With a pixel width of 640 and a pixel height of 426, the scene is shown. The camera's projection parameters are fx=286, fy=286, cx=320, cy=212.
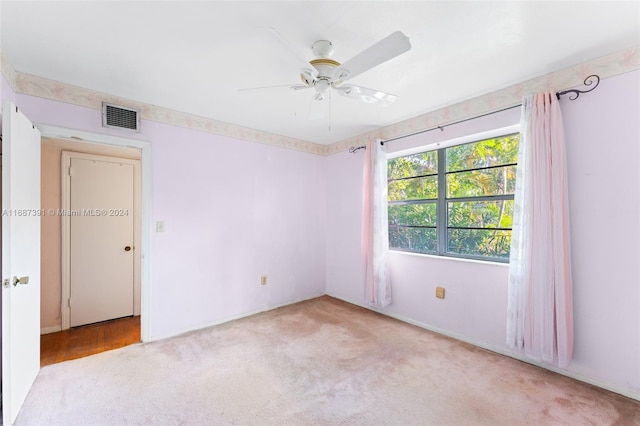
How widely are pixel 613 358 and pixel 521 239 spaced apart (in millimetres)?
972

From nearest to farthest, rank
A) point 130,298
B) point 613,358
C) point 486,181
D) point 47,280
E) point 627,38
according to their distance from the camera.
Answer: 1. point 627,38
2. point 613,358
3. point 486,181
4. point 47,280
5. point 130,298

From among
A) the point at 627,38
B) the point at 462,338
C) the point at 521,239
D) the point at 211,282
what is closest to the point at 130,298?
the point at 211,282

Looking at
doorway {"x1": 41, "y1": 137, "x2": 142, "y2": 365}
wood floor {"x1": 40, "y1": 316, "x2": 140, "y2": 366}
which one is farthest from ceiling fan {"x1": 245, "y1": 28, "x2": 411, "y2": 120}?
wood floor {"x1": 40, "y1": 316, "x2": 140, "y2": 366}

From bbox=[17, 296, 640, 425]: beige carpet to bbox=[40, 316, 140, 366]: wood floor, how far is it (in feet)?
0.73

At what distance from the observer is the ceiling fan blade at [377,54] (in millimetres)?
1398

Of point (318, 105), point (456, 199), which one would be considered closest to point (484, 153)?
point (456, 199)

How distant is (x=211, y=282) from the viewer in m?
3.28

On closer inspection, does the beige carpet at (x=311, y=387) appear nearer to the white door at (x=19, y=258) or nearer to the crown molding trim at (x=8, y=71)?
the white door at (x=19, y=258)

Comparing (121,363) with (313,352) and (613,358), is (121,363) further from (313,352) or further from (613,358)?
(613,358)

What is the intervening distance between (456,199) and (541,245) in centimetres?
93

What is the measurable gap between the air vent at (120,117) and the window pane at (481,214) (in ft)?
10.8

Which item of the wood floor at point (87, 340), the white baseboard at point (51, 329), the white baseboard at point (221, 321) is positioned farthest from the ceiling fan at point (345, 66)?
the white baseboard at point (51, 329)

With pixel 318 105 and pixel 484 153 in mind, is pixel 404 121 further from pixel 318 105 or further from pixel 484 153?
pixel 318 105

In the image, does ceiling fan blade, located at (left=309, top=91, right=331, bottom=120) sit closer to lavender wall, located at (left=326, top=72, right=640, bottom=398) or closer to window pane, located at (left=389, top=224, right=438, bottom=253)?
lavender wall, located at (left=326, top=72, right=640, bottom=398)
